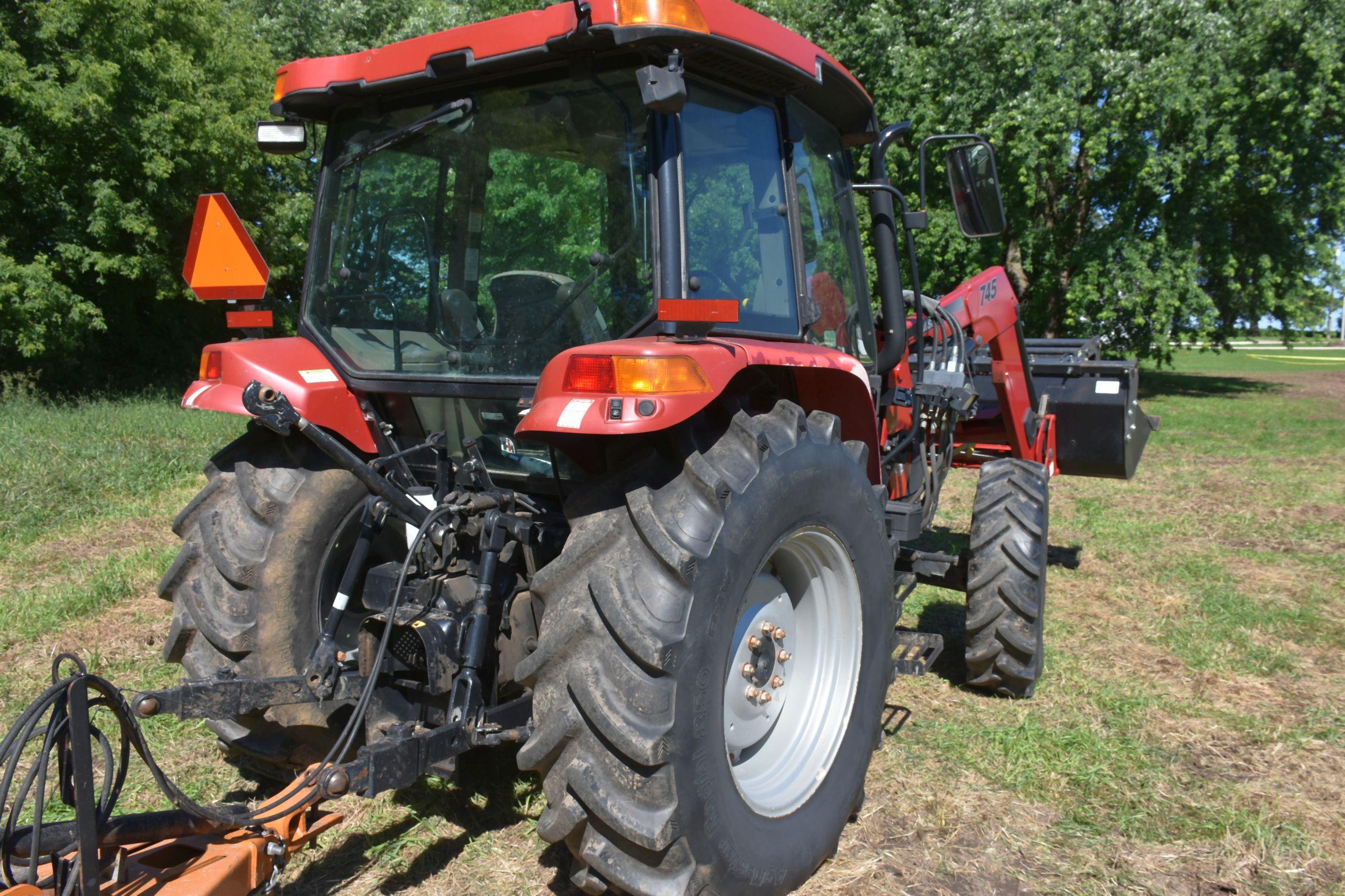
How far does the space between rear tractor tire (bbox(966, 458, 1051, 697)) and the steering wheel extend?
6.52ft

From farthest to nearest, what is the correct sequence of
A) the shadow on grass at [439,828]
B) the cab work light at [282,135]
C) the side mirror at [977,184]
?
1. the side mirror at [977,184]
2. the cab work light at [282,135]
3. the shadow on grass at [439,828]

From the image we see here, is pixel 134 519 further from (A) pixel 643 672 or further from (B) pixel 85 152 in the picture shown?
(B) pixel 85 152

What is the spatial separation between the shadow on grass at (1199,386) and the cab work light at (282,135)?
1931 centimetres

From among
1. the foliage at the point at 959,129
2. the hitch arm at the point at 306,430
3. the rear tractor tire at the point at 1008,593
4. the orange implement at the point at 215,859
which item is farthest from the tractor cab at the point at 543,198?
the foliage at the point at 959,129

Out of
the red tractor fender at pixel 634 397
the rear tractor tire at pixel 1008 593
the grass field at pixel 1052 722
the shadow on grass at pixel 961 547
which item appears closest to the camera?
the red tractor fender at pixel 634 397

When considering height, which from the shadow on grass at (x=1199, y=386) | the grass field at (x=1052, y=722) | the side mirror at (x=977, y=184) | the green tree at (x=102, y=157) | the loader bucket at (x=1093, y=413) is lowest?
the grass field at (x=1052, y=722)

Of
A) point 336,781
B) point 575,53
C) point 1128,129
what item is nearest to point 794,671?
point 336,781

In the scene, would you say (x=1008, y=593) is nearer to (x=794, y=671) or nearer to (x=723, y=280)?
(x=794, y=671)

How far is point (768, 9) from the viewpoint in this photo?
17484 millimetres

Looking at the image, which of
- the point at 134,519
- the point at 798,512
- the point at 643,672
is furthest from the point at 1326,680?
the point at 134,519

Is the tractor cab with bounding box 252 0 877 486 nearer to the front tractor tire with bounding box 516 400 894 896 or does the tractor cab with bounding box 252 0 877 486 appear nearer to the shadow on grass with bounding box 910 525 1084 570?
the front tractor tire with bounding box 516 400 894 896

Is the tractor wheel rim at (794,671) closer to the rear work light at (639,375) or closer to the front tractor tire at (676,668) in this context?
the front tractor tire at (676,668)

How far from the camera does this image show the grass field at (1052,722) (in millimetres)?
2971

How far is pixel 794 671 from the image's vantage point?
10.1 feet
